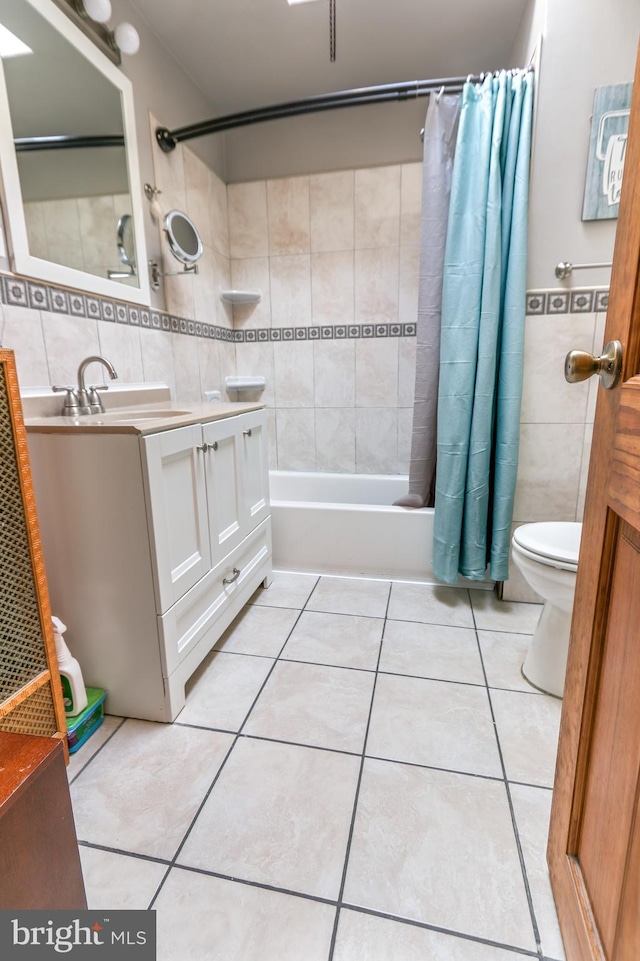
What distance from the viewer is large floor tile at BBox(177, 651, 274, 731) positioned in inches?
50.8

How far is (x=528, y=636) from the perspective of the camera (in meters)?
1.68

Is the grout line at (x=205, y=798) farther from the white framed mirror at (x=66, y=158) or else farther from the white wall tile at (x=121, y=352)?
the white framed mirror at (x=66, y=158)

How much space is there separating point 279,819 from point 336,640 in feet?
2.28

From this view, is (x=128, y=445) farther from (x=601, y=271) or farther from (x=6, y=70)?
(x=601, y=271)

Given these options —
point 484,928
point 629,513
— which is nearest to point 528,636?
point 484,928

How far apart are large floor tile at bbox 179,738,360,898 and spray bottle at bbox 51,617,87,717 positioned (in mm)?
430

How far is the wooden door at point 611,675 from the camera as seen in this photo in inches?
21.3

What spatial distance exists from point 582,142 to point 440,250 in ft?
1.82

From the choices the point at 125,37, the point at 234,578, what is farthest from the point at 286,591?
the point at 125,37

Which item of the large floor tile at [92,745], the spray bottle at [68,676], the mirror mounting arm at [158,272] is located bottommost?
the large floor tile at [92,745]

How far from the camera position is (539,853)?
3.01 ft

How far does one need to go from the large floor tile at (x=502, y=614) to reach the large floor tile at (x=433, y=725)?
1.35 ft

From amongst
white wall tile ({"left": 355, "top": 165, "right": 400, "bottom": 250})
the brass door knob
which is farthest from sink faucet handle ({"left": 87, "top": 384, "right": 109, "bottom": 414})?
white wall tile ({"left": 355, "top": 165, "right": 400, "bottom": 250})

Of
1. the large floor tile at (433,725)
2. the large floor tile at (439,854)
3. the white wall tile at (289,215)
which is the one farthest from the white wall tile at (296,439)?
the large floor tile at (439,854)
